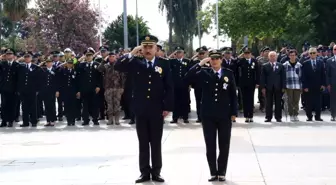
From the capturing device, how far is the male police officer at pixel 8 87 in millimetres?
16750

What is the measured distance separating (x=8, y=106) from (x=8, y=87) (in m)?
0.64

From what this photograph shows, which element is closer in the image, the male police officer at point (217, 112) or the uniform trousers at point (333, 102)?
the male police officer at point (217, 112)

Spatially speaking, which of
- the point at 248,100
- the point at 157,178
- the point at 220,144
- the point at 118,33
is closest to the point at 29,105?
the point at 248,100

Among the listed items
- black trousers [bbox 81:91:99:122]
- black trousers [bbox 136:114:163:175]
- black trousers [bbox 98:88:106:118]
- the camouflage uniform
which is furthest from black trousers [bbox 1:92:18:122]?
black trousers [bbox 136:114:163:175]

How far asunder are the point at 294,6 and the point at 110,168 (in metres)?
20.5

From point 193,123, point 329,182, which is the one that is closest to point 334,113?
point 193,123

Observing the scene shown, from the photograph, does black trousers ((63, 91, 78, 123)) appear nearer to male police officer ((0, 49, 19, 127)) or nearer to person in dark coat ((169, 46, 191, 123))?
male police officer ((0, 49, 19, 127))

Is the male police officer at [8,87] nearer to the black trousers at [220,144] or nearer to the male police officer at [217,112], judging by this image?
the male police officer at [217,112]

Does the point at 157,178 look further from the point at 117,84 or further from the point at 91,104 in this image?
the point at 91,104

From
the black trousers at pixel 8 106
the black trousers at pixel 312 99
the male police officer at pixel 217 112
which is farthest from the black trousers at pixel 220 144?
the black trousers at pixel 8 106

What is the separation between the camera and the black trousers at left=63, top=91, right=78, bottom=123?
55.6 feet

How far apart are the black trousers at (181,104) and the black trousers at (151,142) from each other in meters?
7.85

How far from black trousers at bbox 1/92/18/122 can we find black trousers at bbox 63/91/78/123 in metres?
1.57

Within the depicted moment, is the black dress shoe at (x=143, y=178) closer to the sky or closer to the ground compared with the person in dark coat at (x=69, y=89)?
closer to the ground
